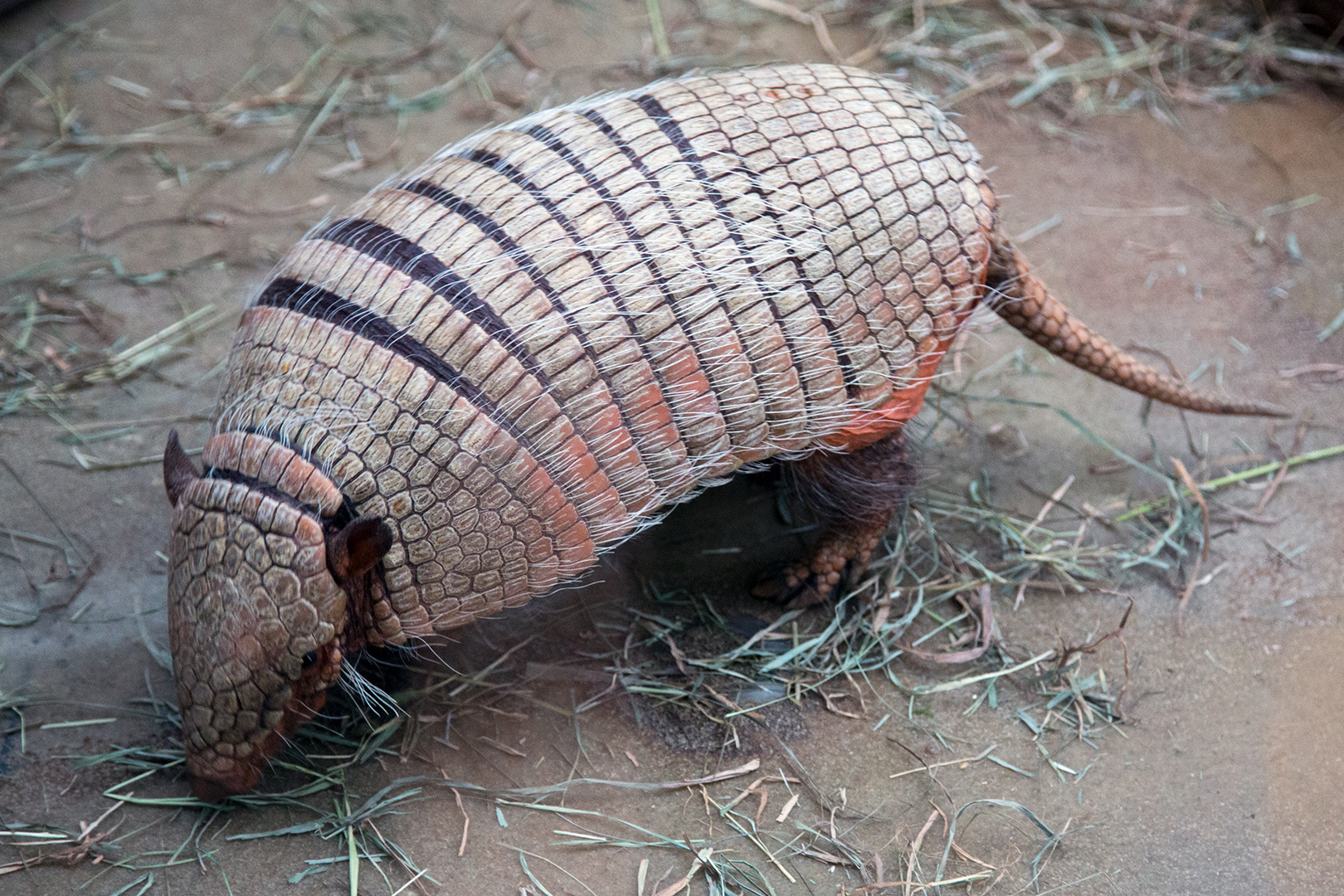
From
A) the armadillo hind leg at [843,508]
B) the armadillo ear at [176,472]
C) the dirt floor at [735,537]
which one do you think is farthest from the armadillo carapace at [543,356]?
the dirt floor at [735,537]

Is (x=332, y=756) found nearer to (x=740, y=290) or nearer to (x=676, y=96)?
(x=740, y=290)

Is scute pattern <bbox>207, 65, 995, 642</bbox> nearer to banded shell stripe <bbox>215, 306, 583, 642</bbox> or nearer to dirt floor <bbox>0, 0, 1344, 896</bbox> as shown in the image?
banded shell stripe <bbox>215, 306, 583, 642</bbox>

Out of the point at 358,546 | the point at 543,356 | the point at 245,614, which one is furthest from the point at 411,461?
the point at 245,614

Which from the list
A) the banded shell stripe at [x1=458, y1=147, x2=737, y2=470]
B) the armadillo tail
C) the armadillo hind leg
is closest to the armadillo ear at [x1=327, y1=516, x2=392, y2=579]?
the banded shell stripe at [x1=458, y1=147, x2=737, y2=470]

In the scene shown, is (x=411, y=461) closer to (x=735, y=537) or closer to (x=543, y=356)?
(x=543, y=356)

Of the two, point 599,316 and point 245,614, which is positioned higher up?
point 599,316
